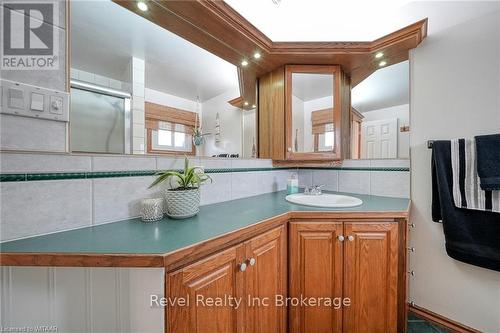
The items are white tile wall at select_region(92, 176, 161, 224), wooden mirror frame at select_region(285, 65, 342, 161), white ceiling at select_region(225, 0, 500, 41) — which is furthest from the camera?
wooden mirror frame at select_region(285, 65, 342, 161)

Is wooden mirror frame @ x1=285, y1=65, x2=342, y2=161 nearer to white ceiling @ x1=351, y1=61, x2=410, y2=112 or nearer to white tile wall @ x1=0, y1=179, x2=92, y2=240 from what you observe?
white ceiling @ x1=351, y1=61, x2=410, y2=112

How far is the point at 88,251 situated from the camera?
0.53 m

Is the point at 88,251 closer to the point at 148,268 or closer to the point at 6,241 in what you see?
the point at 148,268

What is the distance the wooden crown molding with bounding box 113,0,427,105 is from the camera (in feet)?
3.26

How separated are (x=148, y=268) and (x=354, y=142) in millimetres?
1574

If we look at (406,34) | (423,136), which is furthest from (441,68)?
(423,136)

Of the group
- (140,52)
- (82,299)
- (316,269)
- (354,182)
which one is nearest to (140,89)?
(140,52)

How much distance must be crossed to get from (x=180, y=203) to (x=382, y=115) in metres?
1.50

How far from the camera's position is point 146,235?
67 centimetres

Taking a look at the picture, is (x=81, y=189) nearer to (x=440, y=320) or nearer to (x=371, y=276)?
(x=371, y=276)

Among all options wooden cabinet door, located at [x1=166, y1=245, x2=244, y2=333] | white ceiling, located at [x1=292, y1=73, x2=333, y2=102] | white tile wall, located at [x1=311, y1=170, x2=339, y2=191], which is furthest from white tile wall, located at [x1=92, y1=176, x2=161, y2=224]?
white tile wall, located at [x1=311, y1=170, x2=339, y2=191]

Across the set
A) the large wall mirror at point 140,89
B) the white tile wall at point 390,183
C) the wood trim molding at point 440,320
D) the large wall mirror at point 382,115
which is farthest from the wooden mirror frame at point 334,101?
the wood trim molding at point 440,320

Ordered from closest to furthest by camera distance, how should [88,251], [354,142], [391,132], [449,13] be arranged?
[88,251], [449,13], [391,132], [354,142]

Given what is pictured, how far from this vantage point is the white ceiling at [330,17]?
4.32 feet
